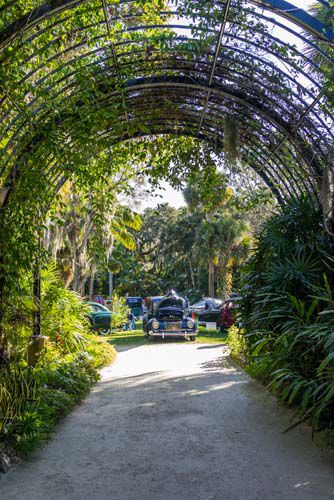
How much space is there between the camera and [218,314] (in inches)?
806

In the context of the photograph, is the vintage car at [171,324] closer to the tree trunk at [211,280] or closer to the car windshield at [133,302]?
the tree trunk at [211,280]

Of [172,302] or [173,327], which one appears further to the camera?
[172,302]

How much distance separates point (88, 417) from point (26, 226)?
98.0 inches

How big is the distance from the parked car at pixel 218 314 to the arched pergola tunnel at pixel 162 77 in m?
9.11

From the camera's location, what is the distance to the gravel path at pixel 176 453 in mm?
3840

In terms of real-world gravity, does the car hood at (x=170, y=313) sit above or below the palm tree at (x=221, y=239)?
below

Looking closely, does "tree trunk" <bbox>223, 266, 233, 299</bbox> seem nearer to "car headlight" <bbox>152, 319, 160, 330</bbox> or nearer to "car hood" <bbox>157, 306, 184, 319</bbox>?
"car hood" <bbox>157, 306, 184, 319</bbox>

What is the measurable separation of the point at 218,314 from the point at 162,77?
13.9 metres

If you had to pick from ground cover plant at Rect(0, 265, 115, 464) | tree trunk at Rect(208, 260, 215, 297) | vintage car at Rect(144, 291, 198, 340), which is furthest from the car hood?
tree trunk at Rect(208, 260, 215, 297)

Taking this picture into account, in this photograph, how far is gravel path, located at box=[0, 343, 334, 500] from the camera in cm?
384

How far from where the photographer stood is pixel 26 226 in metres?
5.92

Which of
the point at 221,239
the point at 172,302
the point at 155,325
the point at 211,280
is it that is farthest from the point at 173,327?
the point at 211,280

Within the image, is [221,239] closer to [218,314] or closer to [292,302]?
[218,314]

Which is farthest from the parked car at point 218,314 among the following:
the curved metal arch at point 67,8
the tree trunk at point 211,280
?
the curved metal arch at point 67,8
